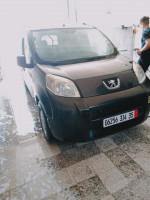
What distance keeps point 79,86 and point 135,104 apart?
621 mm

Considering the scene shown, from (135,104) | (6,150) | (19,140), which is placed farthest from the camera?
(19,140)

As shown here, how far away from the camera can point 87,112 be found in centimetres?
144

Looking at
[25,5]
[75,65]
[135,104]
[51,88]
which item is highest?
[25,5]

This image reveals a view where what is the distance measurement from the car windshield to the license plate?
2.74 feet

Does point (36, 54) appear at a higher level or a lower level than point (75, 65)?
higher

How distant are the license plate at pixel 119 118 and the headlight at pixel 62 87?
0.39 metres

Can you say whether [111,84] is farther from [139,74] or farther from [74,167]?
[74,167]

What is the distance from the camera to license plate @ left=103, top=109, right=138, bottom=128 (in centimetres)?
155

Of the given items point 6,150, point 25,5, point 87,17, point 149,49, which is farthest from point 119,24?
point 6,150

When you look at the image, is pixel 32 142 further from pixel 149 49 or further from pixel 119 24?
pixel 119 24

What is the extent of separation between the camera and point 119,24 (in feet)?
16.8

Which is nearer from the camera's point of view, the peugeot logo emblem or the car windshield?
the peugeot logo emblem

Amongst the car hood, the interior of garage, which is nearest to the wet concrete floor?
the interior of garage

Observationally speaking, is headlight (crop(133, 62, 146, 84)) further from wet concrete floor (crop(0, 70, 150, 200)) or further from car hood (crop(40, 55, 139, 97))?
wet concrete floor (crop(0, 70, 150, 200))
